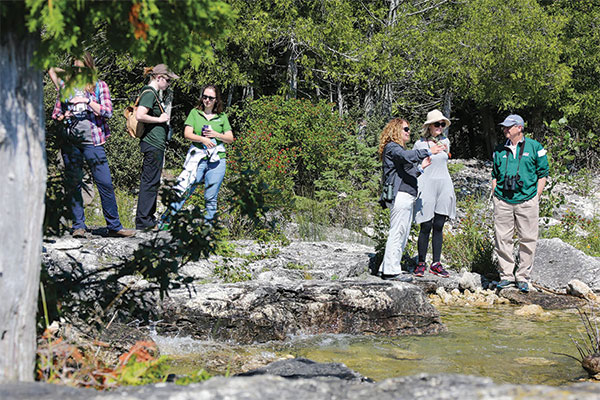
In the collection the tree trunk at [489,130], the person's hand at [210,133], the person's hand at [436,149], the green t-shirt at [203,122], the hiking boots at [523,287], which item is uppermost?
the tree trunk at [489,130]

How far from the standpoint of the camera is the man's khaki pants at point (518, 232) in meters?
7.41

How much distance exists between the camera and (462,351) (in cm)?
526

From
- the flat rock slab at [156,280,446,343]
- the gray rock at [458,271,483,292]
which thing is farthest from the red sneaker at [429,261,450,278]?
the flat rock slab at [156,280,446,343]

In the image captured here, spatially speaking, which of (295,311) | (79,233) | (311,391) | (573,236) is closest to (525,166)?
(573,236)

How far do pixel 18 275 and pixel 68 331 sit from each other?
1.95 ft

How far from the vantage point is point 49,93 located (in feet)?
40.8

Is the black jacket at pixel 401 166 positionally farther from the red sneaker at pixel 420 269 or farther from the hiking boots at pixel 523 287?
the hiking boots at pixel 523 287

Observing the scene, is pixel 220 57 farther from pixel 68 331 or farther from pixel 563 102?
pixel 68 331

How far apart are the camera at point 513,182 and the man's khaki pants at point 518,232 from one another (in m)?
0.25

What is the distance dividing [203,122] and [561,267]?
4841mm

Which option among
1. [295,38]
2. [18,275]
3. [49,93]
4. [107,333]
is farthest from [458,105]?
[18,275]

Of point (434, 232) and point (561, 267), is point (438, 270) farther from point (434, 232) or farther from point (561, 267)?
point (561, 267)

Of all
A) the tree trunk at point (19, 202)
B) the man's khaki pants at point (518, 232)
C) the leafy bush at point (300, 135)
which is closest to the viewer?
the tree trunk at point (19, 202)

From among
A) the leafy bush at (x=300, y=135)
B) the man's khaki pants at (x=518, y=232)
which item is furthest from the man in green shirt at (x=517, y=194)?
the leafy bush at (x=300, y=135)
